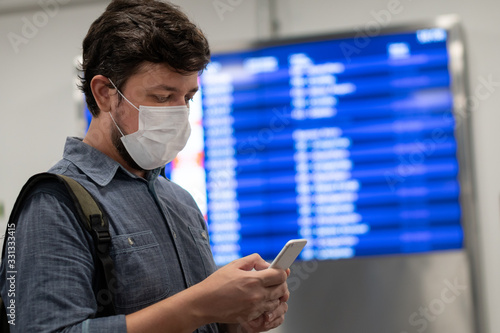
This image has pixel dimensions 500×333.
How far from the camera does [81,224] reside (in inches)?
41.6

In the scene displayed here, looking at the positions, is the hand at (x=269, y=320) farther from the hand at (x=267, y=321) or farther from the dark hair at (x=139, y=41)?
the dark hair at (x=139, y=41)

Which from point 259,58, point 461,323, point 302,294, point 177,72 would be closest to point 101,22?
point 177,72

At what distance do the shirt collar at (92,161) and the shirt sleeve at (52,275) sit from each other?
15 cm

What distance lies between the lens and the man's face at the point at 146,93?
1.21 metres

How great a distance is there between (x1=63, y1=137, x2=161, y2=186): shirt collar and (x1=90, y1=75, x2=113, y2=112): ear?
10 centimetres

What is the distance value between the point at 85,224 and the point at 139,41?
421 millimetres

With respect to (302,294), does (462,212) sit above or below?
above

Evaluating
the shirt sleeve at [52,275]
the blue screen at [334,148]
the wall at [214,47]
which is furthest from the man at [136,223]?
the wall at [214,47]

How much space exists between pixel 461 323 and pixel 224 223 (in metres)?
1.23

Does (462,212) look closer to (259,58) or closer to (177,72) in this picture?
(259,58)

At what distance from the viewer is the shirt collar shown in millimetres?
1188

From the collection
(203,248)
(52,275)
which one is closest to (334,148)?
(203,248)

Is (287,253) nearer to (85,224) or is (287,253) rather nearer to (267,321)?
(267,321)

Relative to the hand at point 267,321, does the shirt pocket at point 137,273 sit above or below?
above
